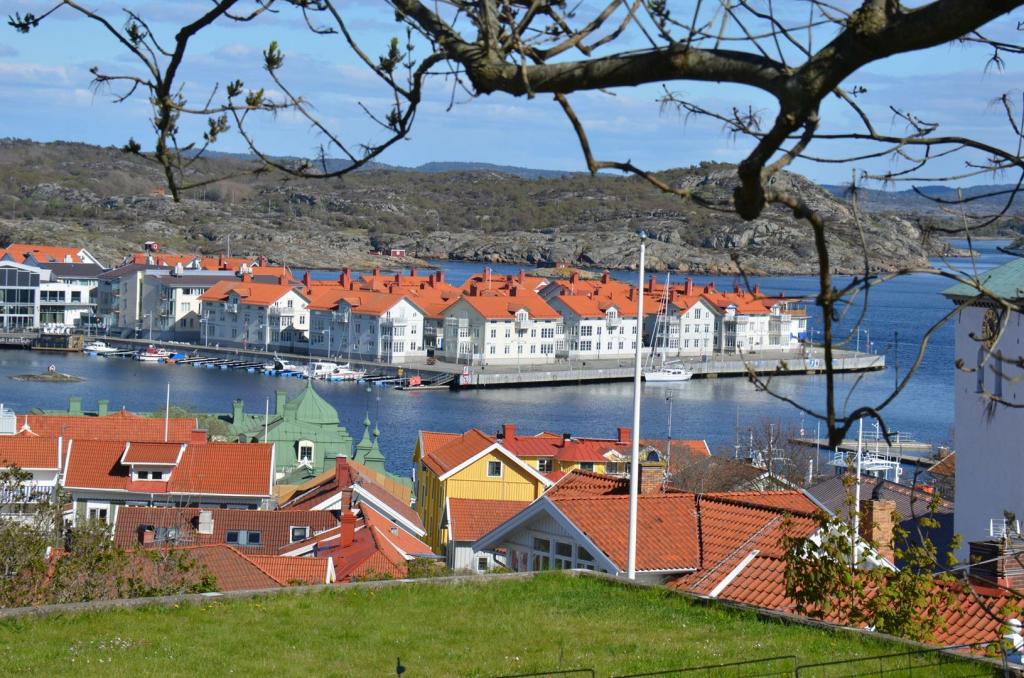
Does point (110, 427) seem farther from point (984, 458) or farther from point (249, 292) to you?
point (249, 292)

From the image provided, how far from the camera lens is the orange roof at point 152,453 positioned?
18.6 m

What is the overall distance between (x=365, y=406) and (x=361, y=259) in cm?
8095

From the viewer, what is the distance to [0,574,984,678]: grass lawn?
169 inches

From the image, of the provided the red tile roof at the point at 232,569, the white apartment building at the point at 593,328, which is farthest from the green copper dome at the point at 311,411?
the white apartment building at the point at 593,328

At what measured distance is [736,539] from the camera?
7934 mm

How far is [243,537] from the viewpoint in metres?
15.0

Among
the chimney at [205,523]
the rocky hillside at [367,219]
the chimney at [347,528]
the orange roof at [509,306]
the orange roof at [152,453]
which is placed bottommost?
the chimney at [205,523]

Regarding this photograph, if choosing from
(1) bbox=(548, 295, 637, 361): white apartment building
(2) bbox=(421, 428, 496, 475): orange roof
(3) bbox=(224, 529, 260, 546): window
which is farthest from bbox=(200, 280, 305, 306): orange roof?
(3) bbox=(224, 529, 260, 546): window

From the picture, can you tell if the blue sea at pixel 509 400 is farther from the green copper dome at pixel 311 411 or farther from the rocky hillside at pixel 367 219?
the rocky hillside at pixel 367 219

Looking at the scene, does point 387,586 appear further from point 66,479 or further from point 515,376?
point 515,376

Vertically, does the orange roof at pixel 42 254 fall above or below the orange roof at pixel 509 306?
above

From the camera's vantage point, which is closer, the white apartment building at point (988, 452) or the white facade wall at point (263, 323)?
the white apartment building at point (988, 452)

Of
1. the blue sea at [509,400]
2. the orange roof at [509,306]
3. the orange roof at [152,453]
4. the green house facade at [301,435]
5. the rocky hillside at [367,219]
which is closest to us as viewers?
the orange roof at [152,453]

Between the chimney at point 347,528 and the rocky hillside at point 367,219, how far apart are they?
8477 cm
